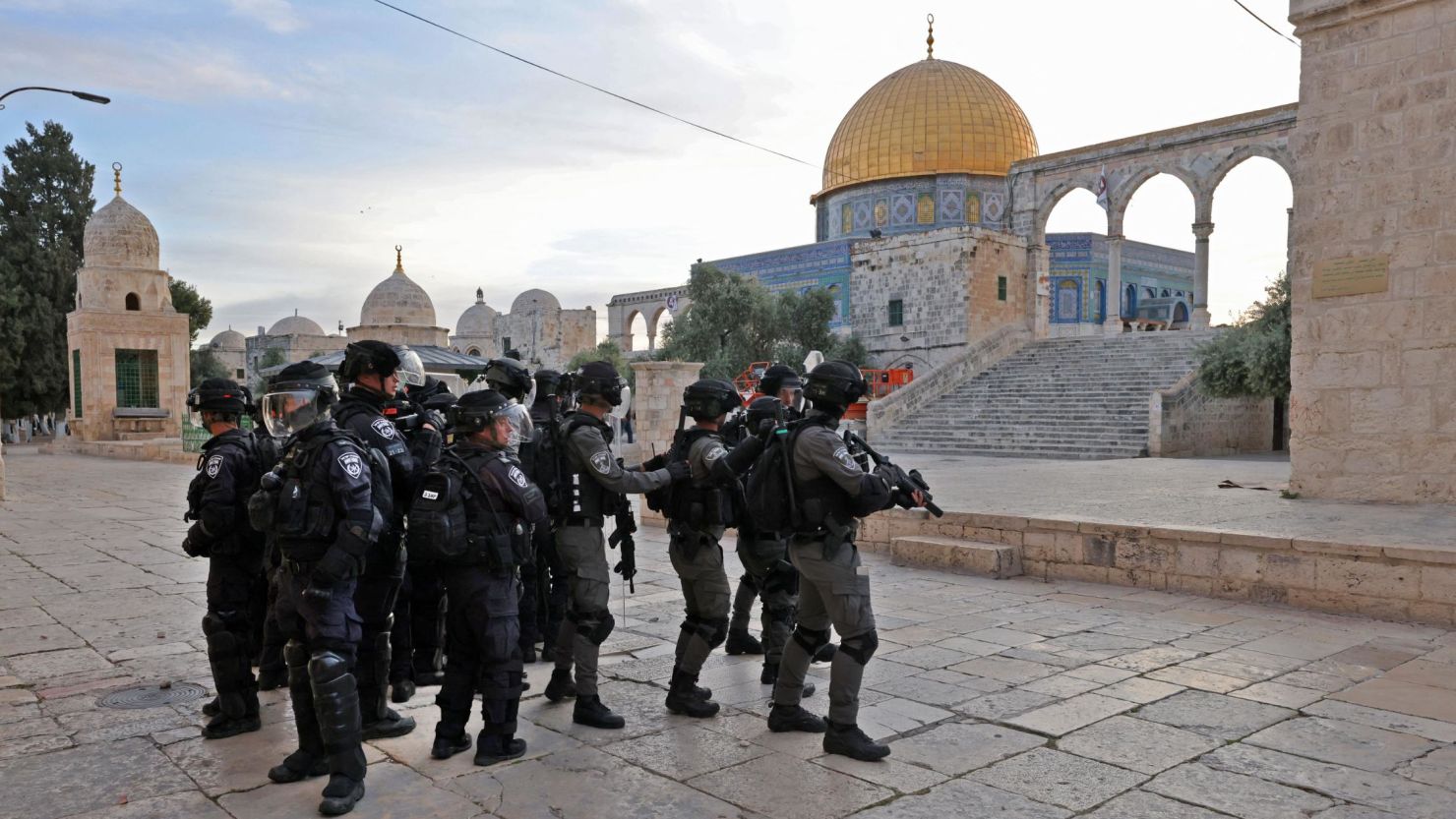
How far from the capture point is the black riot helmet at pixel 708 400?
186 inches

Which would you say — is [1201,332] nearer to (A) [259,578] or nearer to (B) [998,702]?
(B) [998,702]

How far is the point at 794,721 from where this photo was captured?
4.21 metres

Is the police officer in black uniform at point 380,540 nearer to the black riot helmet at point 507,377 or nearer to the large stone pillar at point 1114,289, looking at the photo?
the black riot helmet at point 507,377

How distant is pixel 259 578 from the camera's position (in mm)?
4469

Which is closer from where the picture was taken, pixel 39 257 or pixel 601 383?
pixel 601 383

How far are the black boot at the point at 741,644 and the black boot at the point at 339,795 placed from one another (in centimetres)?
256

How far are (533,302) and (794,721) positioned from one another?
59.6 metres

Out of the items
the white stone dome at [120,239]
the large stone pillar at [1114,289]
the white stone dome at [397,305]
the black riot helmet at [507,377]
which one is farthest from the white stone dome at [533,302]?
the black riot helmet at [507,377]

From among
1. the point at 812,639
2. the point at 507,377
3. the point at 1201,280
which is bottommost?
the point at 812,639

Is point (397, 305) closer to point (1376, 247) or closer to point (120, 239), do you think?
point (120, 239)

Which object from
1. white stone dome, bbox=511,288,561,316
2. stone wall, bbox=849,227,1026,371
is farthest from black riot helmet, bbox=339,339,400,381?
white stone dome, bbox=511,288,561,316

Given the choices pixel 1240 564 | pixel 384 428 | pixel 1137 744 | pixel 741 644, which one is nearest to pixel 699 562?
pixel 741 644

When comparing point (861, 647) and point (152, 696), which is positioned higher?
point (861, 647)

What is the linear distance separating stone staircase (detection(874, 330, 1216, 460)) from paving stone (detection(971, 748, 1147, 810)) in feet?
55.3
